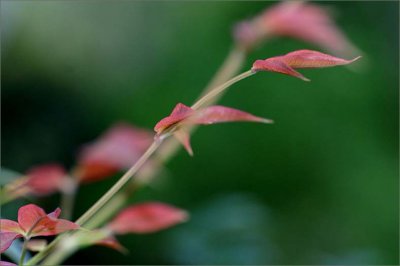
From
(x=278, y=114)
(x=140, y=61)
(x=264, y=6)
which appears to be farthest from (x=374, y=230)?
(x=140, y=61)

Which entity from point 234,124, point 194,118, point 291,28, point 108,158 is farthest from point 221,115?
point 234,124

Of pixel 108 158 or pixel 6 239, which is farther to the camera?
A: pixel 108 158

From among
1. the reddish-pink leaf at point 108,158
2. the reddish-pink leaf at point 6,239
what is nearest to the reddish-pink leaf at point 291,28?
the reddish-pink leaf at point 108,158

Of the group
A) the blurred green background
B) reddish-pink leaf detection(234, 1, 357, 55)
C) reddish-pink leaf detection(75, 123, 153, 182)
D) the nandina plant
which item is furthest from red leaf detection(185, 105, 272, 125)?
the blurred green background

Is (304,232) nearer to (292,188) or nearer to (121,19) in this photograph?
(292,188)

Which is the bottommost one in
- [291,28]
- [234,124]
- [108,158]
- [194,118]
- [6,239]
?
[6,239]

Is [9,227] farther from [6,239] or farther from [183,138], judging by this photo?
[183,138]
